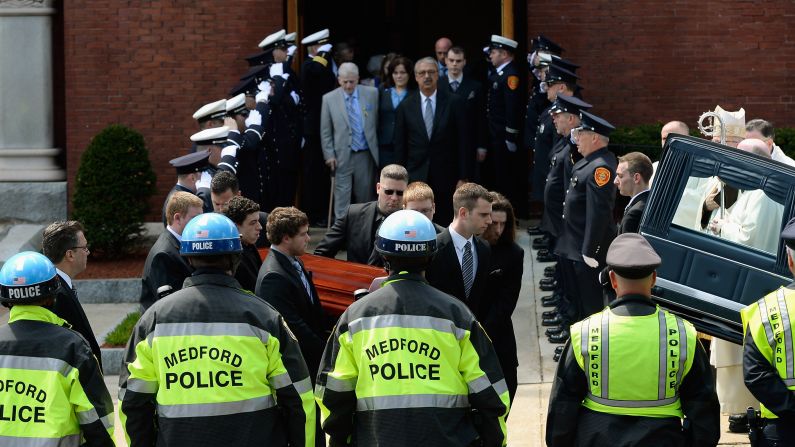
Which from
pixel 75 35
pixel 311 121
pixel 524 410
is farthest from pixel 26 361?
pixel 75 35

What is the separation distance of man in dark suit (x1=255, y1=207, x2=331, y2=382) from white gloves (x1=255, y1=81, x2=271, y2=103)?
6076mm

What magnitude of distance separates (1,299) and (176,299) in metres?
0.82

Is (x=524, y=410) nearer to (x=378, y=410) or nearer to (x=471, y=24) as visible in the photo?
(x=378, y=410)

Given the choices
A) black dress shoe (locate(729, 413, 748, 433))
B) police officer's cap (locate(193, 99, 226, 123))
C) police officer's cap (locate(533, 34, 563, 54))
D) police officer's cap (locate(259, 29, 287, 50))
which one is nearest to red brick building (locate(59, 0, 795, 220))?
police officer's cap (locate(533, 34, 563, 54))

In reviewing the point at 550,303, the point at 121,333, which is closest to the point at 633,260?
the point at 550,303

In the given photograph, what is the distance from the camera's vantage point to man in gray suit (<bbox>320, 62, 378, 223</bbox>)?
14180 mm

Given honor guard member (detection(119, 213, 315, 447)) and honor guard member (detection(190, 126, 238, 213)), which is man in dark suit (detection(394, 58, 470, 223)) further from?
honor guard member (detection(119, 213, 315, 447))

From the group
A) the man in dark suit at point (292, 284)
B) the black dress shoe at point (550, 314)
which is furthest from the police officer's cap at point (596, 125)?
the man in dark suit at point (292, 284)

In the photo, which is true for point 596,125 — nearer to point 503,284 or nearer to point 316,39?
point 503,284

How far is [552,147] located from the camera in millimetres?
13477

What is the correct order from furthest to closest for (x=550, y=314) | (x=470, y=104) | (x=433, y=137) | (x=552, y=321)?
(x=470, y=104), (x=433, y=137), (x=550, y=314), (x=552, y=321)

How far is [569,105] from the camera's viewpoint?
38.0ft

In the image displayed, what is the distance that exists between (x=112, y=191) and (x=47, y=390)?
28.7 feet

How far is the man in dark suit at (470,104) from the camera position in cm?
1387
